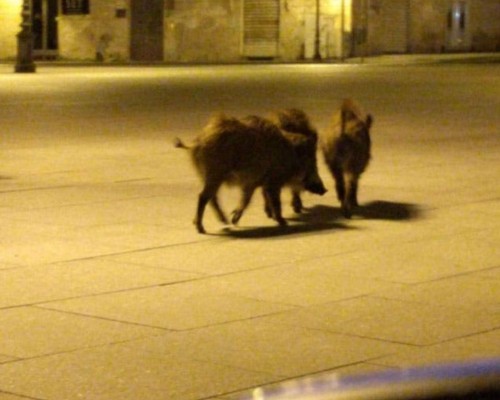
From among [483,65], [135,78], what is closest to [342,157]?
[135,78]

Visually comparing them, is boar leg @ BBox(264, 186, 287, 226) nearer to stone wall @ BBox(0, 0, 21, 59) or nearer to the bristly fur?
the bristly fur

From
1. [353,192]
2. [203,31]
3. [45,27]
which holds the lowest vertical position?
[353,192]

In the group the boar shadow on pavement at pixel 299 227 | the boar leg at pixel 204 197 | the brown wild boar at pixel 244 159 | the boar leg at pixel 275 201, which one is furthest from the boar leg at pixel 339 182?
the boar leg at pixel 204 197

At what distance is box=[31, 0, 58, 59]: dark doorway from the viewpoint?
5688 centimetres

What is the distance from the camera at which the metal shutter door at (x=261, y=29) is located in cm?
5494

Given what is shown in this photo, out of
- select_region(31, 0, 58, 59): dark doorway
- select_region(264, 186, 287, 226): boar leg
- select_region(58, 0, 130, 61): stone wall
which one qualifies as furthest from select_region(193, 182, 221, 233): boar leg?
select_region(31, 0, 58, 59): dark doorway

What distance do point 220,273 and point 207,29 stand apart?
46.4m

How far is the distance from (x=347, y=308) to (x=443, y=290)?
0.90m

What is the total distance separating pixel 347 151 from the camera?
12.2 m

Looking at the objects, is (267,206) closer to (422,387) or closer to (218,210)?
(218,210)

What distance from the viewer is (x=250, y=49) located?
2173 inches

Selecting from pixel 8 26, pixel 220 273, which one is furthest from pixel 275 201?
pixel 8 26

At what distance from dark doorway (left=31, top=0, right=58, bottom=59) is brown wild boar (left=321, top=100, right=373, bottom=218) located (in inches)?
1784

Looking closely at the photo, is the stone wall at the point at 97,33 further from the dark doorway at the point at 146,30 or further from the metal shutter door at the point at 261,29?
the metal shutter door at the point at 261,29
